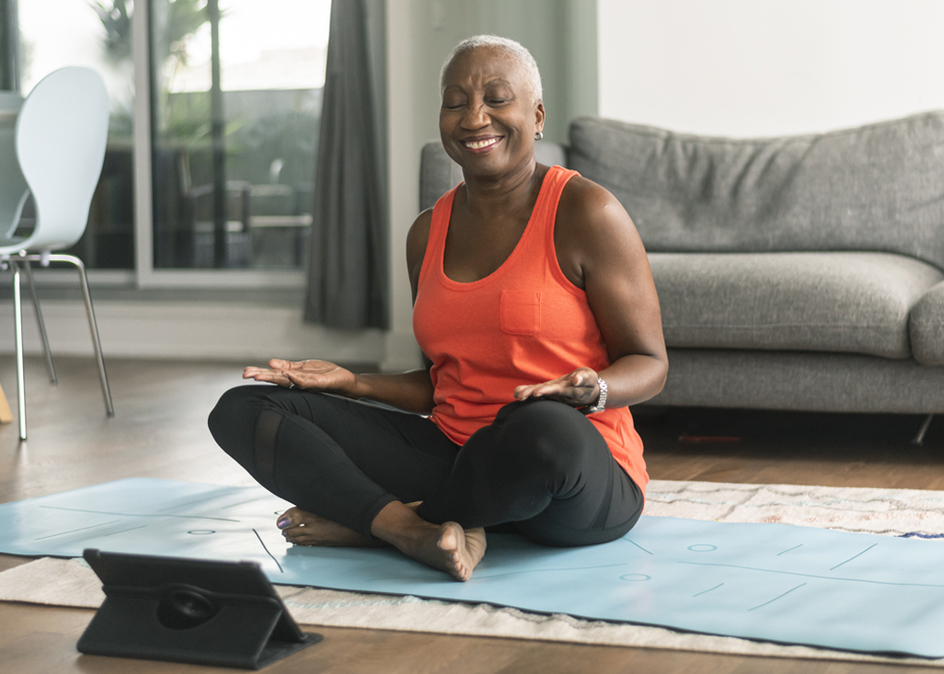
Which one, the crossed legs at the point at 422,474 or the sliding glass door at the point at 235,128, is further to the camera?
the sliding glass door at the point at 235,128

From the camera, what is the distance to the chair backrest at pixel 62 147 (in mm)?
2814

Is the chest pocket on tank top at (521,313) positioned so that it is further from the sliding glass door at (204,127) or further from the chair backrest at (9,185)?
the sliding glass door at (204,127)

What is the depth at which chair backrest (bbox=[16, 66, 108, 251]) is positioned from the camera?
2814 mm

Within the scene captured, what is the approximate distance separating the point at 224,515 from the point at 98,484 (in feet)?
1.47

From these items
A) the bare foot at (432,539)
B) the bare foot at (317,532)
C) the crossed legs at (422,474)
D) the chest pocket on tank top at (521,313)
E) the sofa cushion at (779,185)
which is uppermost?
the sofa cushion at (779,185)

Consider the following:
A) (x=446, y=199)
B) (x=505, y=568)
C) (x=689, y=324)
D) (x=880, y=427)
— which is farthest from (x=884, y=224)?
(x=505, y=568)

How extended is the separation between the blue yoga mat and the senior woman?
52 mm

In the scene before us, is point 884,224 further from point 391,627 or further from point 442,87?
point 391,627

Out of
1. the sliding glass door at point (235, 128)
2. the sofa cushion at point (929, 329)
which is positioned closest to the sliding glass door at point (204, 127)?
the sliding glass door at point (235, 128)

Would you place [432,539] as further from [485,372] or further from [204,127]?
[204,127]

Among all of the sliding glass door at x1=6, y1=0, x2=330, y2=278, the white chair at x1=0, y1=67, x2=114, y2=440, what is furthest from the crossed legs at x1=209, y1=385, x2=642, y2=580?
the sliding glass door at x1=6, y1=0, x2=330, y2=278

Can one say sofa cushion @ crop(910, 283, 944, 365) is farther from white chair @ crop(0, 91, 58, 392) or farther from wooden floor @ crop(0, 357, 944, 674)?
white chair @ crop(0, 91, 58, 392)

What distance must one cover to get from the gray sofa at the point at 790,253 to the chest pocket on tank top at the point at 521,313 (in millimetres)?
914

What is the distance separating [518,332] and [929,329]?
109 centimetres
